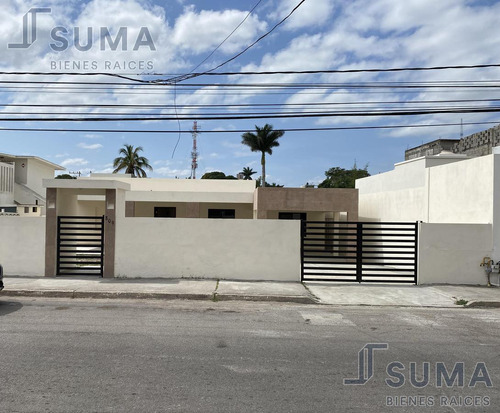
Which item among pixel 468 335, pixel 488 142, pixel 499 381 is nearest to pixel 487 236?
pixel 468 335

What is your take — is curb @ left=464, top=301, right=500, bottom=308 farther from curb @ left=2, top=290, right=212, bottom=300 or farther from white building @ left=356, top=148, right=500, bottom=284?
curb @ left=2, top=290, right=212, bottom=300

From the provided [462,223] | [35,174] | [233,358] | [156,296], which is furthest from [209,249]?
[35,174]

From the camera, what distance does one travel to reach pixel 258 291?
30.9ft

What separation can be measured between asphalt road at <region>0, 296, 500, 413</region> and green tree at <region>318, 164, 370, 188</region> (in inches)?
1789

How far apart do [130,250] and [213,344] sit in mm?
5988

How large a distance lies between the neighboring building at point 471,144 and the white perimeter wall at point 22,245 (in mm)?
19909

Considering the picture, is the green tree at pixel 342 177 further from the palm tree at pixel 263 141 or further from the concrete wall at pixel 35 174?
the concrete wall at pixel 35 174

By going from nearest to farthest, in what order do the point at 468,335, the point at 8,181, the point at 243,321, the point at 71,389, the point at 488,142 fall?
the point at 71,389 < the point at 468,335 < the point at 243,321 < the point at 488,142 < the point at 8,181

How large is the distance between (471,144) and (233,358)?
2505 centimetres

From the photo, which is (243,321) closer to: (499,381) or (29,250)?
(499,381)

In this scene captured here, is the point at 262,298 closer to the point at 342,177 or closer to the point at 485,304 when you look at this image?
the point at 485,304

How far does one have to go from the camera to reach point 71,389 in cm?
403

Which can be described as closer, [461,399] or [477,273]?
[461,399]

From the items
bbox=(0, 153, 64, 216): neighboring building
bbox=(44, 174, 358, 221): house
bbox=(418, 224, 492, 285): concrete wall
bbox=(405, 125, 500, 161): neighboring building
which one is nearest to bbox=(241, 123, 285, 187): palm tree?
bbox=(44, 174, 358, 221): house
